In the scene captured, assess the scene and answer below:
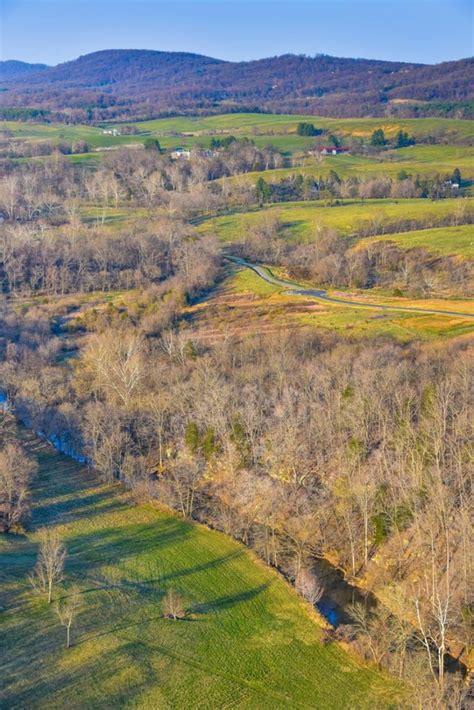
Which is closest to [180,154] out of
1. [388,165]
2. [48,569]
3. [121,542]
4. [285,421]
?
[388,165]

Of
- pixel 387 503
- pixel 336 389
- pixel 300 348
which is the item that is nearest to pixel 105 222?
pixel 300 348

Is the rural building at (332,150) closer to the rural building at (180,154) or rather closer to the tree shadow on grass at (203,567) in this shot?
the rural building at (180,154)

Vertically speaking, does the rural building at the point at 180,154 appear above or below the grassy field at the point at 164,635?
above

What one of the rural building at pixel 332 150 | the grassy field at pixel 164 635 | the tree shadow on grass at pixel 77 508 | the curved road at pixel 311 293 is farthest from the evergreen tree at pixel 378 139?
the grassy field at pixel 164 635

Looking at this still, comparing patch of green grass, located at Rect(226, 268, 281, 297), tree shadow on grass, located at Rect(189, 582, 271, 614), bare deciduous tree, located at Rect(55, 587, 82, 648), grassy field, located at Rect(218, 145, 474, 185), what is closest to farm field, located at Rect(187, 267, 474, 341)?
patch of green grass, located at Rect(226, 268, 281, 297)

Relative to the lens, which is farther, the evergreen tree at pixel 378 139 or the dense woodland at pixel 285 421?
the evergreen tree at pixel 378 139

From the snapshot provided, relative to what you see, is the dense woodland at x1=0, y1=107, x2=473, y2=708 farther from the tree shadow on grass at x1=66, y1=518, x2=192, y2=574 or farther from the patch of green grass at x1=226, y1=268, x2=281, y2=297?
the tree shadow on grass at x1=66, y1=518, x2=192, y2=574

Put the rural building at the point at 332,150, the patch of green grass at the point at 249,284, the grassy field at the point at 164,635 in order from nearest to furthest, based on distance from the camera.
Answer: the grassy field at the point at 164,635
the patch of green grass at the point at 249,284
the rural building at the point at 332,150

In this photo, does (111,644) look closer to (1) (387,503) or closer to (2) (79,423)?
(1) (387,503)

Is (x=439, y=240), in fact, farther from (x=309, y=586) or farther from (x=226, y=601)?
(x=226, y=601)
